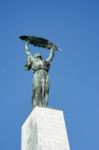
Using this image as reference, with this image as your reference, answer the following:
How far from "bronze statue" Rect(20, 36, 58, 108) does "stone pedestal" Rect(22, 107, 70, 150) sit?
74 cm

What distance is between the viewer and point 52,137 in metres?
16.1

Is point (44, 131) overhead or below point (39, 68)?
below

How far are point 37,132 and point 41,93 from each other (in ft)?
7.82

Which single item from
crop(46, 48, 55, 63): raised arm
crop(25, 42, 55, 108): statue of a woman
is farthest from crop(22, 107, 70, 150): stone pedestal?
crop(46, 48, 55, 63): raised arm

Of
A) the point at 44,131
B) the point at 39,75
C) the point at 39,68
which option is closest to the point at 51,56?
the point at 39,68

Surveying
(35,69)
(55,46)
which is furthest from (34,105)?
(55,46)

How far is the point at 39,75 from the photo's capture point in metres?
18.3

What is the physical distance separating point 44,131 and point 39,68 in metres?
3.49

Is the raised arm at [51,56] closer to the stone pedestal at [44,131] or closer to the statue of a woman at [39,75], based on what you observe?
the statue of a woman at [39,75]

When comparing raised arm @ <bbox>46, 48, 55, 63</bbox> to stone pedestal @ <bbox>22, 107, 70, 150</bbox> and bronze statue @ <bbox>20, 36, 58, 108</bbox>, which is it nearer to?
bronze statue @ <bbox>20, 36, 58, 108</bbox>

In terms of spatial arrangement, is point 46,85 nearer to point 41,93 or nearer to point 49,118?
point 41,93

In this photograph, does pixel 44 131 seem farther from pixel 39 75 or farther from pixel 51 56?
pixel 51 56

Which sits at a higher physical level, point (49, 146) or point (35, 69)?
point (35, 69)

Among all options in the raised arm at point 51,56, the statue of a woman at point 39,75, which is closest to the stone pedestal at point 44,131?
the statue of a woman at point 39,75
